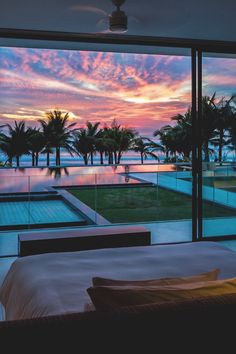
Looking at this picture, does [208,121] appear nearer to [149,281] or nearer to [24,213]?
[24,213]

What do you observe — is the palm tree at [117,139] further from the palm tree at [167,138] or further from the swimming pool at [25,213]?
the swimming pool at [25,213]

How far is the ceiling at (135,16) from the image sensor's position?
139 inches

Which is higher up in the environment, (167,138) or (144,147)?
(167,138)

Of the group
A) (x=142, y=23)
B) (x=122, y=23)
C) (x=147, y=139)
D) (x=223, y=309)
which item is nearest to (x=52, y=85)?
(x=147, y=139)

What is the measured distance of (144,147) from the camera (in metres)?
8.03

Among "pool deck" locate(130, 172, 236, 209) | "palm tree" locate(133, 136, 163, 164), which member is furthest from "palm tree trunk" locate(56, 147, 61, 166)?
"palm tree" locate(133, 136, 163, 164)

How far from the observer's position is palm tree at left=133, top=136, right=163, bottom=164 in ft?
25.8

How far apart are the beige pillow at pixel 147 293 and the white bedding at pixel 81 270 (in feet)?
1.45

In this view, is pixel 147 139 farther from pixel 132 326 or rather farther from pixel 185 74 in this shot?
pixel 132 326

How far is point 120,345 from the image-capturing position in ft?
4.18

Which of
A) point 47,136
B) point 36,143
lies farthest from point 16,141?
point 47,136

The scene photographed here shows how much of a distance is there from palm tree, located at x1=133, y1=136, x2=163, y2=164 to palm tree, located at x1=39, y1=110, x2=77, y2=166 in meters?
1.25

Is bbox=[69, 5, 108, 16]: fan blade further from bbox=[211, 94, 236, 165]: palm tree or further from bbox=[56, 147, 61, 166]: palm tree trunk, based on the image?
bbox=[56, 147, 61, 166]: palm tree trunk

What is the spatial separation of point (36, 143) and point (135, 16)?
352cm
